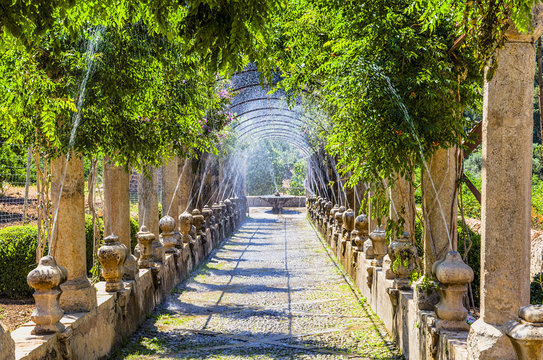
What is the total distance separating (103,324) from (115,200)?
204cm

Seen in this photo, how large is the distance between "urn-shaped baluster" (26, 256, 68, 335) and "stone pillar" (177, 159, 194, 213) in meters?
7.96

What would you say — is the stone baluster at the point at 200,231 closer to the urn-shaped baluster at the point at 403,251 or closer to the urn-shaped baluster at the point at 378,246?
the urn-shaped baluster at the point at 378,246

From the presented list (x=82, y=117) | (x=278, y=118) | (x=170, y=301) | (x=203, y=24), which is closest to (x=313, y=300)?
(x=170, y=301)

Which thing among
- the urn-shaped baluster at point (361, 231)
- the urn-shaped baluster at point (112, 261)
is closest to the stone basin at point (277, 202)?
the urn-shaped baluster at point (361, 231)

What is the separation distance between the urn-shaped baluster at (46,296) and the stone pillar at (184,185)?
7955 mm

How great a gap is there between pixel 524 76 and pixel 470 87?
65.7 inches

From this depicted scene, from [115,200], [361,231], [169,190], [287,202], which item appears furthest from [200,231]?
[287,202]

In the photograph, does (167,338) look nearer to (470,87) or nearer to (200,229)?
(470,87)

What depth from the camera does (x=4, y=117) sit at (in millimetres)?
4199

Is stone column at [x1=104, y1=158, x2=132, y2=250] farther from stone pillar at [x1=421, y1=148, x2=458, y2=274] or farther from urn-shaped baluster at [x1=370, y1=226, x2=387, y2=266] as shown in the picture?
stone pillar at [x1=421, y1=148, x2=458, y2=274]

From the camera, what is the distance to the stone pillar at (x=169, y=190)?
11.0 meters

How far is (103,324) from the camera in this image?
5.22 meters

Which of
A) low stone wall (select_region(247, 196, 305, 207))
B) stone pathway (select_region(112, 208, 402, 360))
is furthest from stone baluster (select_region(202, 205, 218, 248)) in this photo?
low stone wall (select_region(247, 196, 305, 207))

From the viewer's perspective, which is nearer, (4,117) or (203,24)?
(203,24)
